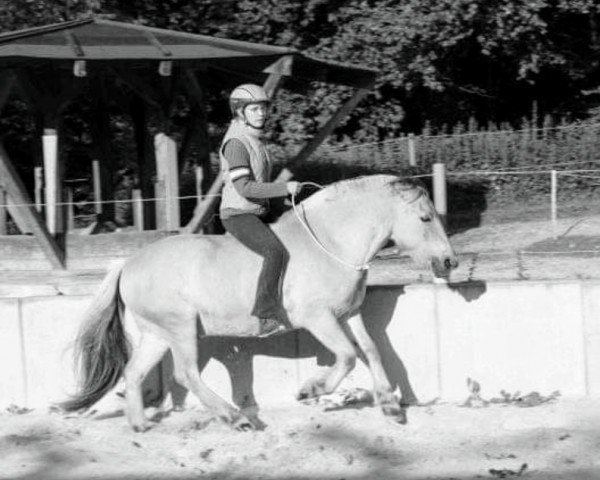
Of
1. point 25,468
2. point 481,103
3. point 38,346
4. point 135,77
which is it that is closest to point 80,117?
point 135,77

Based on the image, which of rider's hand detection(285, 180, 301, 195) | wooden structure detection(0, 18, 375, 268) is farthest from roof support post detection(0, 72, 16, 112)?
rider's hand detection(285, 180, 301, 195)

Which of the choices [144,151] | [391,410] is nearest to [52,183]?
[144,151]

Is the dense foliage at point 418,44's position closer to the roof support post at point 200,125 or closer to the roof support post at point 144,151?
the roof support post at point 144,151

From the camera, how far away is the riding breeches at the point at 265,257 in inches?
318

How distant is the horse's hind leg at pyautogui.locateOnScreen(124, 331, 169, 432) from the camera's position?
852 centimetres

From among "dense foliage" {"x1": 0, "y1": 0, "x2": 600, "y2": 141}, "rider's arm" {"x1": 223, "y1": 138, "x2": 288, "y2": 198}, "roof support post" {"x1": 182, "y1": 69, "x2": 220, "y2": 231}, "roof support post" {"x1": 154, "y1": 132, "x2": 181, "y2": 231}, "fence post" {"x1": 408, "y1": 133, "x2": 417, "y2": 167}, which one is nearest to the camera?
"rider's arm" {"x1": 223, "y1": 138, "x2": 288, "y2": 198}

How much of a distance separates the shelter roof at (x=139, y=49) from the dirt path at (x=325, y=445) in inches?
209

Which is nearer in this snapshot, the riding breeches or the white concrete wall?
the riding breeches

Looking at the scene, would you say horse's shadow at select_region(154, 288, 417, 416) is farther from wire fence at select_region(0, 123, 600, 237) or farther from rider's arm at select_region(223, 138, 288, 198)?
wire fence at select_region(0, 123, 600, 237)

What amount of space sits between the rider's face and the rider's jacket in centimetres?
5

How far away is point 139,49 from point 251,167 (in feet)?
18.1

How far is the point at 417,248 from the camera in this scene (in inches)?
326

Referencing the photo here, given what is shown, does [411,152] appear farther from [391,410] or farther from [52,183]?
[391,410]

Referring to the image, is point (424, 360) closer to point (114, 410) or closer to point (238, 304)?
point (238, 304)
